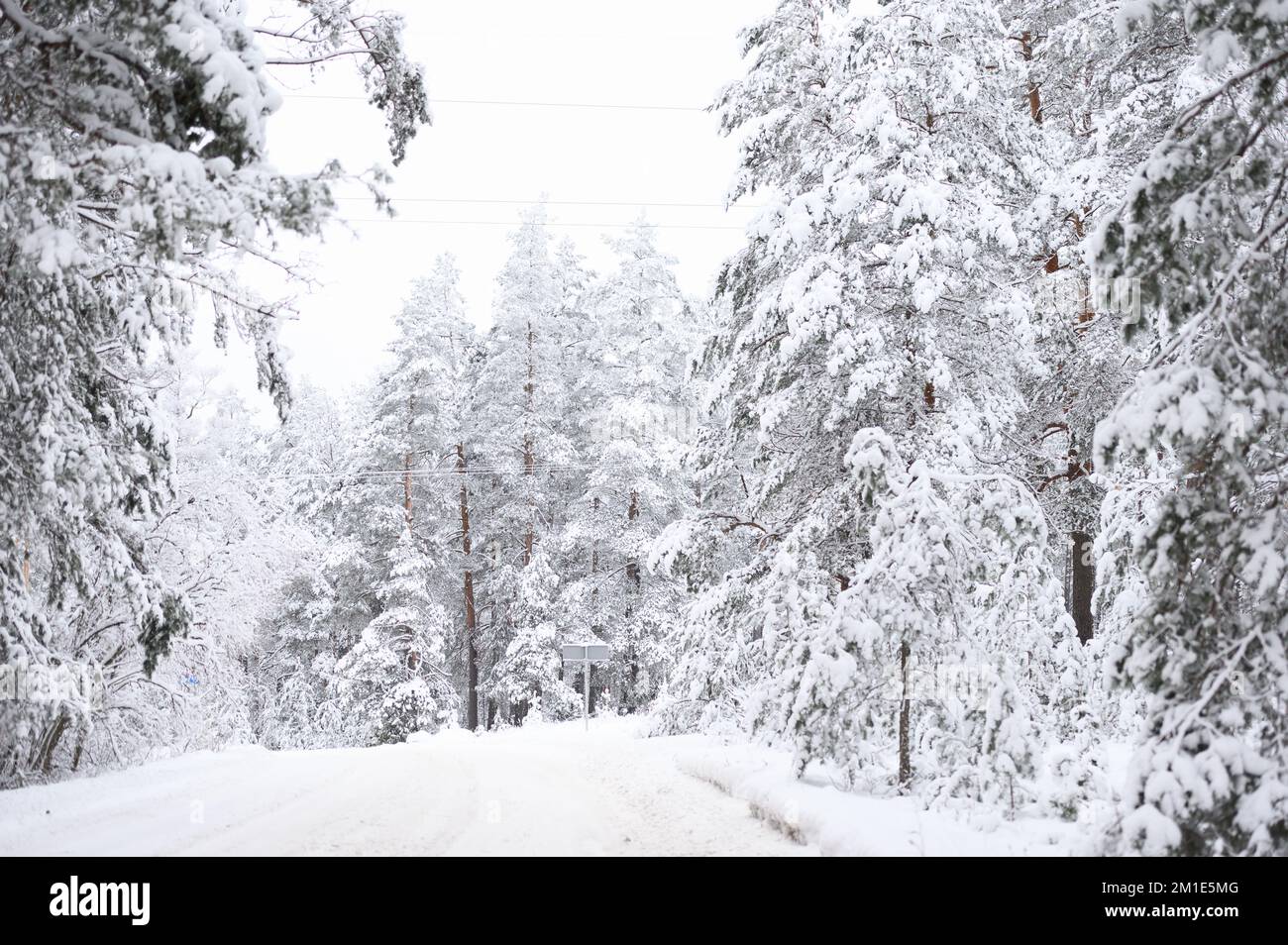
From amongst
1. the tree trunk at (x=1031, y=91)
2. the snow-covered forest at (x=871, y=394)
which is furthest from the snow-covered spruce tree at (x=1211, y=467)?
the tree trunk at (x=1031, y=91)

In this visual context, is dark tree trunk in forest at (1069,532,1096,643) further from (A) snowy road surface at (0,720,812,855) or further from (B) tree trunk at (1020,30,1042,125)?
(A) snowy road surface at (0,720,812,855)

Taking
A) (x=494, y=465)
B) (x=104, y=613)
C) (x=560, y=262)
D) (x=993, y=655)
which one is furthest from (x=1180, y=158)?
(x=560, y=262)

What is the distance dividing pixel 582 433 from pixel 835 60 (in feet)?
64.8

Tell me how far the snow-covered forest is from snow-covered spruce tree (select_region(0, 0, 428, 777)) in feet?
0.12

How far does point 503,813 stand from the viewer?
859 cm

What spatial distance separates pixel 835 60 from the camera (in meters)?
10.4

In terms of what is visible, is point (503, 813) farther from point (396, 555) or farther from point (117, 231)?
point (396, 555)

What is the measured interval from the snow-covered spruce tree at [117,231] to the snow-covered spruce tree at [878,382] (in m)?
4.90

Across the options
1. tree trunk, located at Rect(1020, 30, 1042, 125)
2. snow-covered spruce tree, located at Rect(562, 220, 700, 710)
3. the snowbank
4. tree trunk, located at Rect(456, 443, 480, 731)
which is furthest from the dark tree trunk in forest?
tree trunk, located at Rect(456, 443, 480, 731)

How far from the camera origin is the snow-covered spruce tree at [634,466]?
980 inches

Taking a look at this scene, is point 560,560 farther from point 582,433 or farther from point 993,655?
point 993,655

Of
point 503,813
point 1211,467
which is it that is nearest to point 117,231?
point 503,813

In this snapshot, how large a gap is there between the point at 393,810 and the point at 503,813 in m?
1.18
